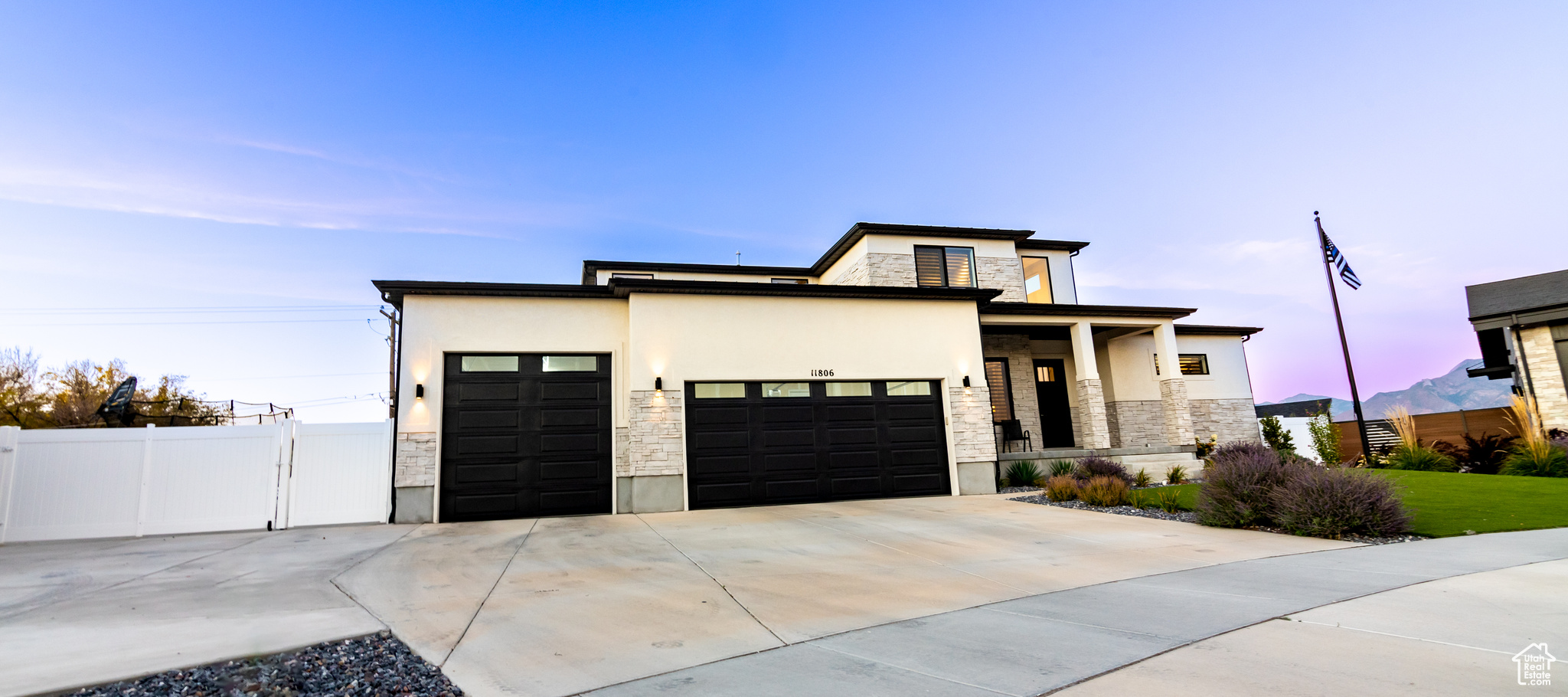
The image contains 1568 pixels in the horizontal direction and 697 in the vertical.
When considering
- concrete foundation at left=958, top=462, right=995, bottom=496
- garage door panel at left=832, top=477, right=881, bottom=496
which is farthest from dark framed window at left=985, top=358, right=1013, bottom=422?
garage door panel at left=832, top=477, right=881, bottom=496

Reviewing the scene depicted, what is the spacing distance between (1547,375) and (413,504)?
27.7m

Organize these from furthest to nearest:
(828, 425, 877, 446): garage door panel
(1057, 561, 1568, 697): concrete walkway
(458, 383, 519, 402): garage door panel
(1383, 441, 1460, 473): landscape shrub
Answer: (1383, 441, 1460, 473): landscape shrub
(828, 425, 877, 446): garage door panel
(458, 383, 519, 402): garage door panel
(1057, 561, 1568, 697): concrete walkway

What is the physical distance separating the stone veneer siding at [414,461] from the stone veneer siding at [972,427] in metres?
10.6

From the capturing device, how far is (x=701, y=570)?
612 cm

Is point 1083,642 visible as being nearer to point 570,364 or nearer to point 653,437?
point 653,437

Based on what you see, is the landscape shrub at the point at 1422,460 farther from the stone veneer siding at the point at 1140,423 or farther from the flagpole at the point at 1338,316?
the stone veneer siding at the point at 1140,423

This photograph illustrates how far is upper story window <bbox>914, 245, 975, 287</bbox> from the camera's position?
1739 centimetres

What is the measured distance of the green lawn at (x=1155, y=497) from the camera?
1021cm

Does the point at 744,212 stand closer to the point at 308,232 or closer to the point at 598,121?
the point at 598,121

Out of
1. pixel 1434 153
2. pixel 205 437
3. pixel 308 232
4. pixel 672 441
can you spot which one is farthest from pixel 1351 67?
pixel 308 232

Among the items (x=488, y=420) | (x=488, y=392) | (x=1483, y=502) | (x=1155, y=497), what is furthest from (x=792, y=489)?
(x=1483, y=502)

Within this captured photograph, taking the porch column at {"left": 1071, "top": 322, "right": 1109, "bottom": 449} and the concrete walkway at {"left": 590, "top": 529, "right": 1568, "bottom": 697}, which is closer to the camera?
the concrete walkway at {"left": 590, "top": 529, "right": 1568, "bottom": 697}

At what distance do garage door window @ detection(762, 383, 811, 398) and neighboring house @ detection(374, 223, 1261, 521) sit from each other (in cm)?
4

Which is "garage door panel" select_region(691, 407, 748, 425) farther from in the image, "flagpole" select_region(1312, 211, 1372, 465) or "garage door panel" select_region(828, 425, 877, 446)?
"flagpole" select_region(1312, 211, 1372, 465)
